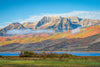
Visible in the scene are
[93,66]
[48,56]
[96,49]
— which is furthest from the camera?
[96,49]

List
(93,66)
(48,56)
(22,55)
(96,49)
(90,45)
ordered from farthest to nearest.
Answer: (90,45) < (96,49) < (22,55) < (48,56) < (93,66)

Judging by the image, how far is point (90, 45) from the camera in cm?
19938

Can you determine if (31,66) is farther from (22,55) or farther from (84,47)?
(84,47)

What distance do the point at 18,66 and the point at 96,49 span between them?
152 m

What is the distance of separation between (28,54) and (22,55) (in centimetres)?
230

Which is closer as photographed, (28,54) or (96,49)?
(28,54)

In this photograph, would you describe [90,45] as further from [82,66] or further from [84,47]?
[82,66]

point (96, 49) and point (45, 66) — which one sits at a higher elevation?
point (45, 66)

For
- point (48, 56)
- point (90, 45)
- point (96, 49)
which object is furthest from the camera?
point (90, 45)

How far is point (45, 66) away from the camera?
140 feet

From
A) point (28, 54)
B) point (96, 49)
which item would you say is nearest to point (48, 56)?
point (28, 54)

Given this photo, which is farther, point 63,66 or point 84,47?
point 84,47

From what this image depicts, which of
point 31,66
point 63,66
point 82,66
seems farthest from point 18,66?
point 82,66

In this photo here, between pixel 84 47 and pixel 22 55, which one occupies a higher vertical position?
pixel 22 55
